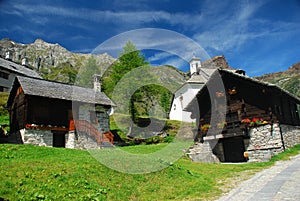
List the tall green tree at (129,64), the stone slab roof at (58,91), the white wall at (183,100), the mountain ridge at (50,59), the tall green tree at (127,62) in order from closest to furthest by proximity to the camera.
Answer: the stone slab roof at (58,91), the tall green tree at (129,64), the tall green tree at (127,62), the white wall at (183,100), the mountain ridge at (50,59)

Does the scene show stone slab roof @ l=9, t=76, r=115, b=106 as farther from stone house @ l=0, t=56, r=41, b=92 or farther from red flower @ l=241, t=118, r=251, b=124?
stone house @ l=0, t=56, r=41, b=92

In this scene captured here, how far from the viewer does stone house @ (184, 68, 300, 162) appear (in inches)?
743

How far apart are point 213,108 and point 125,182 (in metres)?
14.5

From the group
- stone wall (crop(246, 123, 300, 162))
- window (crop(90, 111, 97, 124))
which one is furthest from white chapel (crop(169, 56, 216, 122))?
stone wall (crop(246, 123, 300, 162))

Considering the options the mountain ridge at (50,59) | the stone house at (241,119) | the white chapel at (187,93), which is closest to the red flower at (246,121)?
the stone house at (241,119)

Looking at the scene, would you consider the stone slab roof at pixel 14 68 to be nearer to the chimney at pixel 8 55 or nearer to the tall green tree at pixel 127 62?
the chimney at pixel 8 55

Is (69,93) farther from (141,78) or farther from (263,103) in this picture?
(263,103)

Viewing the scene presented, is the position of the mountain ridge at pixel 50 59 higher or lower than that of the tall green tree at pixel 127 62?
higher

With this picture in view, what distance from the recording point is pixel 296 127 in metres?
22.4

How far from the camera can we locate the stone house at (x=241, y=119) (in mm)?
18875

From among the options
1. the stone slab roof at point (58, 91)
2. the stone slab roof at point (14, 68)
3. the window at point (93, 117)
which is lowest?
the window at point (93, 117)

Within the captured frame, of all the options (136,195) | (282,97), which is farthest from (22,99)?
(282,97)

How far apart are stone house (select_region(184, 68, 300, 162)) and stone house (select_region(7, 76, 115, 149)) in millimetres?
10133

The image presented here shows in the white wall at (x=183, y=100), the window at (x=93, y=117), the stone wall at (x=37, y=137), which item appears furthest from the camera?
the white wall at (x=183, y=100)
